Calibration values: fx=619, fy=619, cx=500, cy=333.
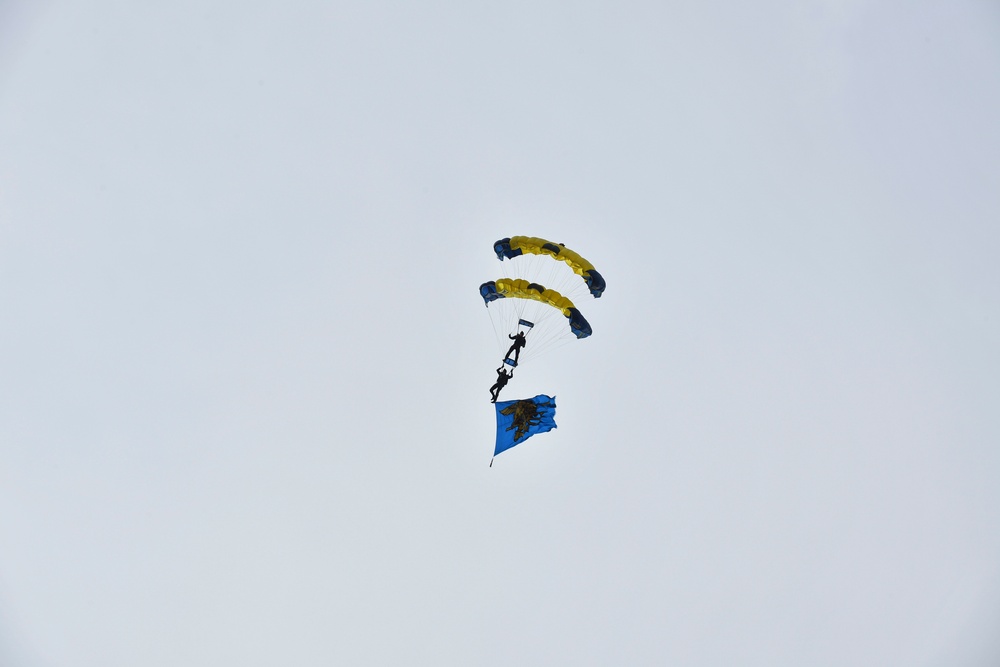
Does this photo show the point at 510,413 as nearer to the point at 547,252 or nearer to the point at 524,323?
the point at 524,323

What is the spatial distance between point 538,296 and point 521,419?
4.79 meters

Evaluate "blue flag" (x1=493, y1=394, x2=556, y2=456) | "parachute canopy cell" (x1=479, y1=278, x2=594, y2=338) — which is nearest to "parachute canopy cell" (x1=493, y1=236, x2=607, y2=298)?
"parachute canopy cell" (x1=479, y1=278, x2=594, y2=338)

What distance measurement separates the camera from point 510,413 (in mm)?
23578

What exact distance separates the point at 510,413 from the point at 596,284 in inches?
230

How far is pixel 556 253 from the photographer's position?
2252 centimetres

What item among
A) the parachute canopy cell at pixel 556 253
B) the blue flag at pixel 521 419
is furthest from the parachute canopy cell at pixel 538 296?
the blue flag at pixel 521 419

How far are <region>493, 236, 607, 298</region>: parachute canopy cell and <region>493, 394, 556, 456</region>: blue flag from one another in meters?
4.84

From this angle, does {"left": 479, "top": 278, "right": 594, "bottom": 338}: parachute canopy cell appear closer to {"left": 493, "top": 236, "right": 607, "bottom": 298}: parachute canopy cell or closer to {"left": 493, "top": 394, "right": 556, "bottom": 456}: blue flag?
{"left": 493, "top": 236, "right": 607, "bottom": 298}: parachute canopy cell

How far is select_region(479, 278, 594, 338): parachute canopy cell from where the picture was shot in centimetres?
2233

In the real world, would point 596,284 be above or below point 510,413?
above

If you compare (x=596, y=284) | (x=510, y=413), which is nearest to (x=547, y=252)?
(x=596, y=284)

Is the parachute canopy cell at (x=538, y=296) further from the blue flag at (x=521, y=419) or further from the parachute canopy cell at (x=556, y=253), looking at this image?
the blue flag at (x=521, y=419)

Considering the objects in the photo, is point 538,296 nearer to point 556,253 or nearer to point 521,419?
point 556,253

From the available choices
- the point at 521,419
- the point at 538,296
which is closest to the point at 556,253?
the point at 538,296
